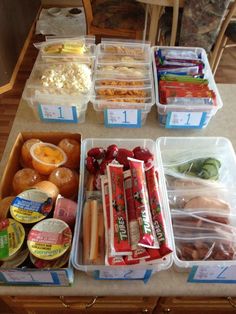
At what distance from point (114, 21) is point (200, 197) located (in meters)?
1.75

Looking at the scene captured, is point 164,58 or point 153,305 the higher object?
point 164,58

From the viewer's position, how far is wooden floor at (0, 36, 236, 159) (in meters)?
1.94

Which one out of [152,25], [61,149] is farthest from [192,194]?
[152,25]

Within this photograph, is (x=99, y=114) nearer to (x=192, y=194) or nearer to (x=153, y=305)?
(x=192, y=194)

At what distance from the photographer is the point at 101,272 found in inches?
22.4

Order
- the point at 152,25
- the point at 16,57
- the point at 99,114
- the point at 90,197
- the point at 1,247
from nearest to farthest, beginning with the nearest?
the point at 1,247
the point at 90,197
the point at 99,114
the point at 152,25
the point at 16,57

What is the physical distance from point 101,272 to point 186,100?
0.55 meters

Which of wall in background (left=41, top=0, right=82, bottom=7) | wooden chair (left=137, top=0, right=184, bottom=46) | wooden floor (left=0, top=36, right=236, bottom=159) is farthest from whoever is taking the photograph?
wall in background (left=41, top=0, right=82, bottom=7)

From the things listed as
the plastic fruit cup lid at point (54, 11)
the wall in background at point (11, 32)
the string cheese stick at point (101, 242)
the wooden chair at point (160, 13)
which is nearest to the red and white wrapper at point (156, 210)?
the string cheese stick at point (101, 242)

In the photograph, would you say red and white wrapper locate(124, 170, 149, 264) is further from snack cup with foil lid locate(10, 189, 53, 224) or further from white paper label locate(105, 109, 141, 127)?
white paper label locate(105, 109, 141, 127)

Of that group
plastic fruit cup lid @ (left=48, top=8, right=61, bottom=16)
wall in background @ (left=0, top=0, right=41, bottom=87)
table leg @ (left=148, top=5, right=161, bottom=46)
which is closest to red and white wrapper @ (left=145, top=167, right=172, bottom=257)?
table leg @ (left=148, top=5, right=161, bottom=46)

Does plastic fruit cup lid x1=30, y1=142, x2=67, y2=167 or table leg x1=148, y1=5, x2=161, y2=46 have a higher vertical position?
plastic fruit cup lid x1=30, y1=142, x2=67, y2=167

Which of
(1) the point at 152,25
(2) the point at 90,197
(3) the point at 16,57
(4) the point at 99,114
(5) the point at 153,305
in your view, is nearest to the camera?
(2) the point at 90,197

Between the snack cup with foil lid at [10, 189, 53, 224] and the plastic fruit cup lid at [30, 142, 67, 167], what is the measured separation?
0.42 feet
